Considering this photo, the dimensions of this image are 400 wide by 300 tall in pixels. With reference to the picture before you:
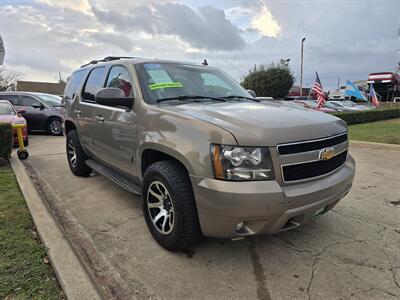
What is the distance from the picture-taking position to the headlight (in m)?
2.48

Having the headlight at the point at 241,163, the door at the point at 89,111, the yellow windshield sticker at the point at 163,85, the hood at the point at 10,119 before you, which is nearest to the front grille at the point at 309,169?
the headlight at the point at 241,163

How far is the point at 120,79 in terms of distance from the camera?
158 inches

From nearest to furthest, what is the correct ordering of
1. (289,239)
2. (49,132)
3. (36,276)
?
(36,276) < (289,239) < (49,132)

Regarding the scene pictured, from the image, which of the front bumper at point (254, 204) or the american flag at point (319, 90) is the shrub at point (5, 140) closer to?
the front bumper at point (254, 204)

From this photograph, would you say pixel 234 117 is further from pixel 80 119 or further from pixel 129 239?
pixel 80 119

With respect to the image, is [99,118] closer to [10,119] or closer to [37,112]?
[10,119]

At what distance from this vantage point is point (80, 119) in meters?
5.05


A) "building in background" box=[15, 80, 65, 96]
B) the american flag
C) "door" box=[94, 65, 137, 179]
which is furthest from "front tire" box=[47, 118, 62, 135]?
"building in background" box=[15, 80, 65, 96]

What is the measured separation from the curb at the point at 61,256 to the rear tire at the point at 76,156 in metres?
1.15

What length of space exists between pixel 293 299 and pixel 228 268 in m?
0.62

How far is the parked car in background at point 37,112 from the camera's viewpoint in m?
12.1

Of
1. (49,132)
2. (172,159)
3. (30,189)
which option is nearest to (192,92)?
(172,159)

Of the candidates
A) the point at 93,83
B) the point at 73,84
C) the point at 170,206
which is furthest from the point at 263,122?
the point at 73,84

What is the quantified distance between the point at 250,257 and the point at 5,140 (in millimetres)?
5927
